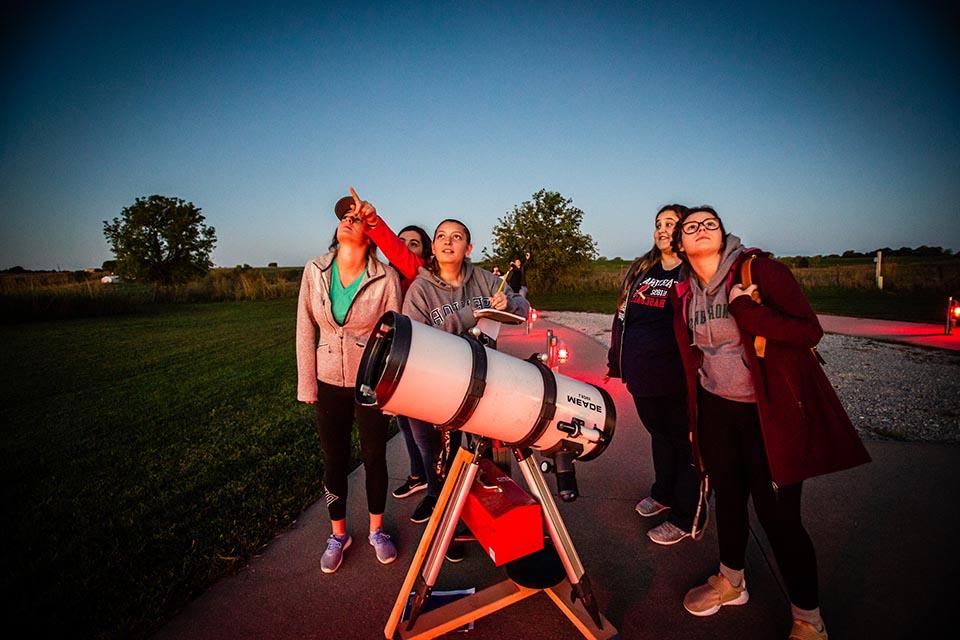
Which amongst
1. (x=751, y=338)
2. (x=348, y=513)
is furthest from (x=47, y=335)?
(x=751, y=338)

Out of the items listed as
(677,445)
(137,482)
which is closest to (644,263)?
(677,445)

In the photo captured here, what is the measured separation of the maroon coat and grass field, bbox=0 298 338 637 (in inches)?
131

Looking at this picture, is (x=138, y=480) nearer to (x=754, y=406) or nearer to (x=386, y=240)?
(x=386, y=240)

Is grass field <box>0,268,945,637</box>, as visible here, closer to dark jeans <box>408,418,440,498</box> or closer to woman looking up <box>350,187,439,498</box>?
woman looking up <box>350,187,439,498</box>

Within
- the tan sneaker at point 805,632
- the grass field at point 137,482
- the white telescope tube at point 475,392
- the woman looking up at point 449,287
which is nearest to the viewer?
the white telescope tube at point 475,392

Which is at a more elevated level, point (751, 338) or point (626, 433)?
point (751, 338)

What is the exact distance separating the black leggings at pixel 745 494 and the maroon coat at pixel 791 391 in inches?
6.6

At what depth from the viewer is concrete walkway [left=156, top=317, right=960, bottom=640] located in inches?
92.5

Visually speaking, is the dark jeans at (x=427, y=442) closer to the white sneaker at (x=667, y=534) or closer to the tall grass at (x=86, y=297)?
the white sneaker at (x=667, y=534)

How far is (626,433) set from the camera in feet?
16.4

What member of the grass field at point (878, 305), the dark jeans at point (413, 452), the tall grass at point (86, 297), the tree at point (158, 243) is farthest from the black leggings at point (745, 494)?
the tree at point (158, 243)

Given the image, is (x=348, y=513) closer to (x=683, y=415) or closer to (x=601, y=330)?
(x=683, y=415)

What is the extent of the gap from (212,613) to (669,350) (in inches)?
128

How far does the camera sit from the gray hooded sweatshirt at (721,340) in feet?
7.48
